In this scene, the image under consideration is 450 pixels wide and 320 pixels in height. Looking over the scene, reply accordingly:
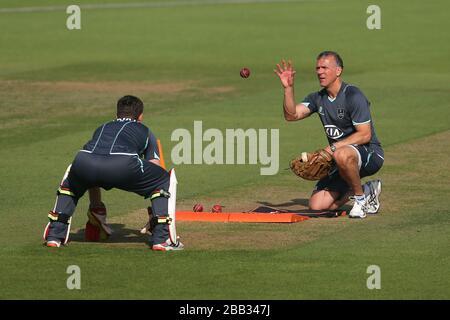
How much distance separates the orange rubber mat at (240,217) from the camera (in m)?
14.2

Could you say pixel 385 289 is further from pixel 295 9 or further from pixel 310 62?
pixel 295 9

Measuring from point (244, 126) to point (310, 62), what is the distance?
10.1 meters

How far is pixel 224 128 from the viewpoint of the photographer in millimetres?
21438

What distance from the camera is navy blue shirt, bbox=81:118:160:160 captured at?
41.4ft

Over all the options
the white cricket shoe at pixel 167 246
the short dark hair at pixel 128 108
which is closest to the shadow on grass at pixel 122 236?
the white cricket shoe at pixel 167 246

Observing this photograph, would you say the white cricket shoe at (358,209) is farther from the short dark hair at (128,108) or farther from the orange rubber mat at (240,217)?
the short dark hair at (128,108)

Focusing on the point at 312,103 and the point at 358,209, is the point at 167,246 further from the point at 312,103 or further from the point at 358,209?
the point at 312,103

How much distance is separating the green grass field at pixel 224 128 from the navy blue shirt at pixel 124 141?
1000 millimetres

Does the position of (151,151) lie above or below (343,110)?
below

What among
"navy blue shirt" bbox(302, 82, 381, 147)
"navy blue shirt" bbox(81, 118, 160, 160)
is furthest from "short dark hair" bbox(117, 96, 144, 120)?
"navy blue shirt" bbox(302, 82, 381, 147)

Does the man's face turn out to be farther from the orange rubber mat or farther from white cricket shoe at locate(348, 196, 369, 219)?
the orange rubber mat

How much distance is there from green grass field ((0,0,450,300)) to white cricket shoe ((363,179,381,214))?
0.51 ft

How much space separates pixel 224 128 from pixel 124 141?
28.9 feet

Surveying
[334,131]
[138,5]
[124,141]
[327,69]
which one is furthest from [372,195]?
[138,5]
